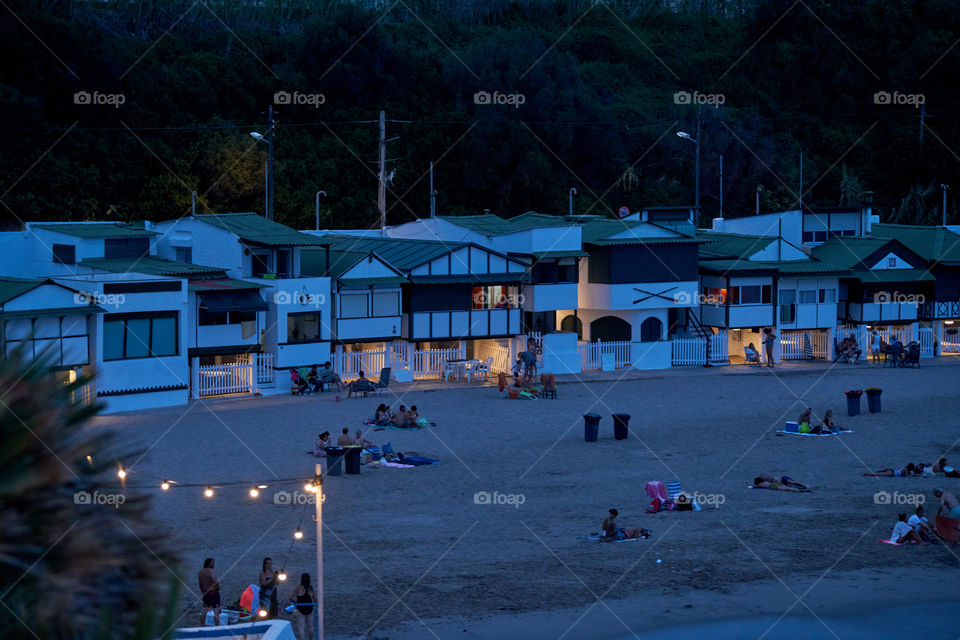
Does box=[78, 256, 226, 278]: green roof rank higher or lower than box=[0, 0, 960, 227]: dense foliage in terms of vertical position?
lower

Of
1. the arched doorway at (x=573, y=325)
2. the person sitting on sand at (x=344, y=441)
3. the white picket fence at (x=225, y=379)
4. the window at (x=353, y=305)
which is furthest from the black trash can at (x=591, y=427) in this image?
the arched doorway at (x=573, y=325)

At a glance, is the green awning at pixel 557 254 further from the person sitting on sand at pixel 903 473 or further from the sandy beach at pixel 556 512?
the person sitting on sand at pixel 903 473

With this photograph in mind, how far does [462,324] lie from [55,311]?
1467cm

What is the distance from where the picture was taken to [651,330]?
1905 inches

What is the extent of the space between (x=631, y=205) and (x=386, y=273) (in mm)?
43398

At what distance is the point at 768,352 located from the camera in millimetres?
48156

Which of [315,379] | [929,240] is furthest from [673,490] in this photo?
[929,240]

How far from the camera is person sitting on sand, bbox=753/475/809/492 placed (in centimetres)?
2716

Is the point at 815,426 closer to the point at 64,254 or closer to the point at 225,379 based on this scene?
the point at 225,379

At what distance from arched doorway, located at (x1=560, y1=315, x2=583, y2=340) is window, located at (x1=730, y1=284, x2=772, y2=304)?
590 cm

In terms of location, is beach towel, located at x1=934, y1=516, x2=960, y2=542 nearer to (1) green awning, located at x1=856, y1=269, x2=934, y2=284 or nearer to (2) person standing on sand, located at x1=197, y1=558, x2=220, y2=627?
(2) person standing on sand, located at x1=197, y1=558, x2=220, y2=627

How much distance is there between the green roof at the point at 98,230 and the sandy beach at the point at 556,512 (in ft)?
28.0

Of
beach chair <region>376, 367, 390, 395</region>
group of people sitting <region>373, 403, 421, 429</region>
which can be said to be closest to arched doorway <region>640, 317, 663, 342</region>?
beach chair <region>376, 367, 390, 395</region>

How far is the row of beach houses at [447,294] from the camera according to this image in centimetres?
3678
